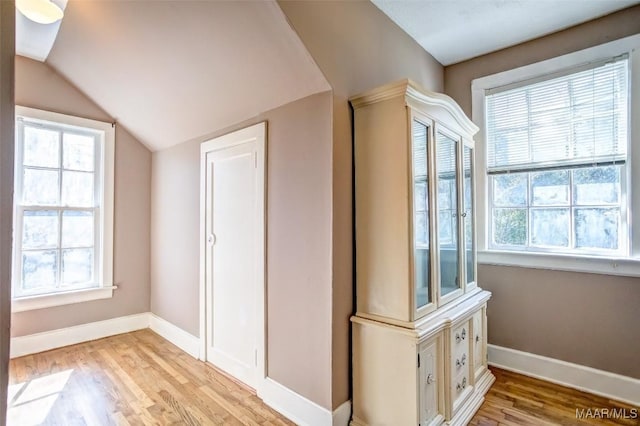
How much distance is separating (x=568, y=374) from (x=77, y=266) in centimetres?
446

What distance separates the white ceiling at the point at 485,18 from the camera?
7.09 feet

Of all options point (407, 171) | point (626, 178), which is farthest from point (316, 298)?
point (626, 178)

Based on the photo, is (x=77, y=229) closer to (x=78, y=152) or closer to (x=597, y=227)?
(x=78, y=152)

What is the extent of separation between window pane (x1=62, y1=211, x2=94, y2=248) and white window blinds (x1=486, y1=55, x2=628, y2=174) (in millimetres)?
3963

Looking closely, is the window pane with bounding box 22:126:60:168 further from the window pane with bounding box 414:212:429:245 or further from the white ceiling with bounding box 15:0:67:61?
the window pane with bounding box 414:212:429:245

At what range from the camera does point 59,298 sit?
10.2 feet

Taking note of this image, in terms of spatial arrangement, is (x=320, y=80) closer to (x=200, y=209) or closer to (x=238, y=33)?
(x=238, y=33)

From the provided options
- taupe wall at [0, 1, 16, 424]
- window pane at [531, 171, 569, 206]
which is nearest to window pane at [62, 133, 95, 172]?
taupe wall at [0, 1, 16, 424]

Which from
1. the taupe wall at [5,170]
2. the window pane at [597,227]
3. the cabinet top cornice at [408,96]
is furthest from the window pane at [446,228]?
the taupe wall at [5,170]

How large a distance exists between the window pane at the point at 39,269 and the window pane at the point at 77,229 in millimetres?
167

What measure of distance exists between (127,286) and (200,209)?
1501 millimetres

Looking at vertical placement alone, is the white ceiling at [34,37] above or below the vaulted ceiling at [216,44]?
above

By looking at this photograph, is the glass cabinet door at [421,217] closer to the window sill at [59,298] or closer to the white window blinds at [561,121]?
the white window blinds at [561,121]

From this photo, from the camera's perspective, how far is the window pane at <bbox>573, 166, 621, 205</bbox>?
2268mm
